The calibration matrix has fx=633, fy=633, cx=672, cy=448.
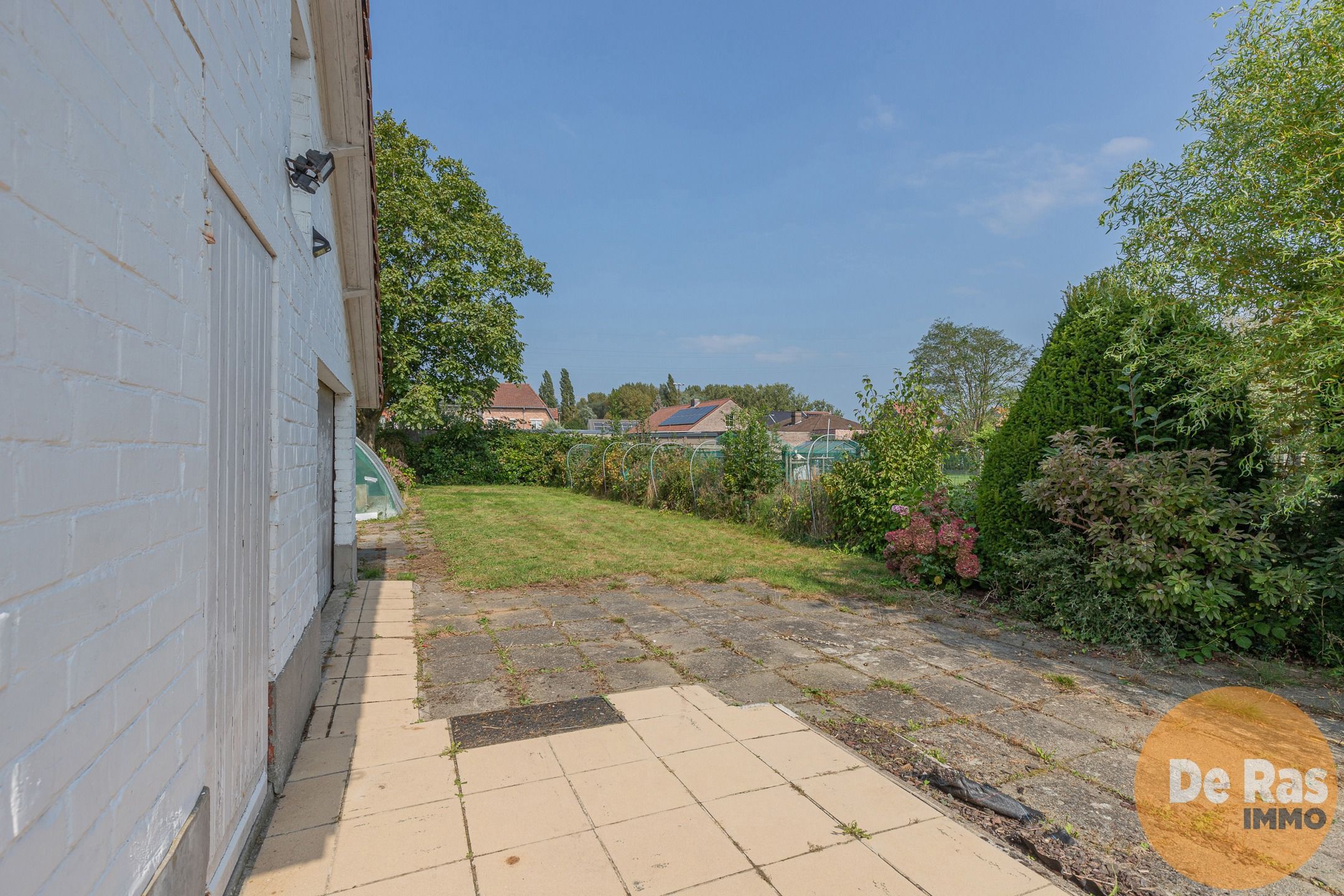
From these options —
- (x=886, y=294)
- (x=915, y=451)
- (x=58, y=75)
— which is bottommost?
(x=915, y=451)

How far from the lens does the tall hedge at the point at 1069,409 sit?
4.85m

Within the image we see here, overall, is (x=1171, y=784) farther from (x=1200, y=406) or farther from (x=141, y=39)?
(x=141, y=39)

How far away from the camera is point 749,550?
8914 millimetres

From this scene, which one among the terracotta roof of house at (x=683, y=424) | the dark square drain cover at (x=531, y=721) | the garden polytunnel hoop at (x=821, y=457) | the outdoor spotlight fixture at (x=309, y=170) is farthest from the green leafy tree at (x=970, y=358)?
the outdoor spotlight fixture at (x=309, y=170)

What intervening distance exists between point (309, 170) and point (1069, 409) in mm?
5749

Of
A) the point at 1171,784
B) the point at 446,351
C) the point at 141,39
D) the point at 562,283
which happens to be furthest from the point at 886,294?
the point at 141,39

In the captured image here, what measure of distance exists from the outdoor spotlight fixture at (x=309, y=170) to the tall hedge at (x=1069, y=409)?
206 inches

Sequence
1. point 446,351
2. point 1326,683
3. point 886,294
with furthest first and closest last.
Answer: point 446,351 → point 886,294 → point 1326,683

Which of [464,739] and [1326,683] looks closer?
[464,739]

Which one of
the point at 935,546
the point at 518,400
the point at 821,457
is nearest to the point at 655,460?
the point at 821,457

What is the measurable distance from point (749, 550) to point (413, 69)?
8.15m

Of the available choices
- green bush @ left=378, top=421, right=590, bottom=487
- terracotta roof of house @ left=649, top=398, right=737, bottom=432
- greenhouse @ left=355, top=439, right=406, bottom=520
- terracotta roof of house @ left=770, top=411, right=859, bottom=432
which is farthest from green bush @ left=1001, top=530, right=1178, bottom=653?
terracotta roof of house @ left=649, top=398, right=737, bottom=432

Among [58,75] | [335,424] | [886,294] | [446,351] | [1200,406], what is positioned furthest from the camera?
[446,351]

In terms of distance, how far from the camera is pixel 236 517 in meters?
2.08
